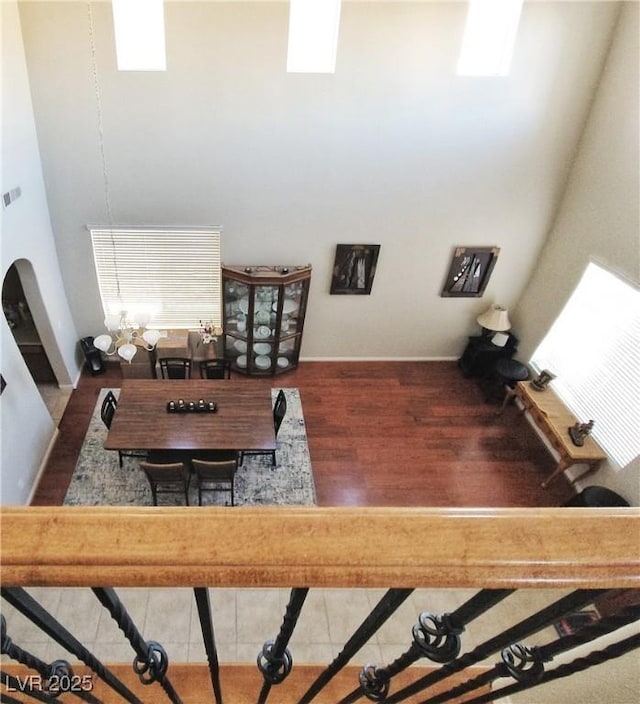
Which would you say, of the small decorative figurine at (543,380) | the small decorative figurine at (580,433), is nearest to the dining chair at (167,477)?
the small decorative figurine at (580,433)

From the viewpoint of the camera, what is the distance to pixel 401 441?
5406 millimetres

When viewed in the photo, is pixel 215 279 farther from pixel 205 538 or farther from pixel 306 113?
pixel 205 538

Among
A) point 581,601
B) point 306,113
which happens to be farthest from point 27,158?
point 581,601

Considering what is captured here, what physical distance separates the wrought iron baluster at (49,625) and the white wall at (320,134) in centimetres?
485

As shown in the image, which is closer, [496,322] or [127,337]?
[127,337]

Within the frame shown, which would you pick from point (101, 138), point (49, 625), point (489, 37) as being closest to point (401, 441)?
point (489, 37)

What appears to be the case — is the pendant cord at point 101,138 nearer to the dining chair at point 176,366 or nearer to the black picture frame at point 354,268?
the dining chair at point 176,366

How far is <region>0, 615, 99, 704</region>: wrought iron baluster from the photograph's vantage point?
0.69 meters

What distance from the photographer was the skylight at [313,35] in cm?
411

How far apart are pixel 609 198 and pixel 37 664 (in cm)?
580

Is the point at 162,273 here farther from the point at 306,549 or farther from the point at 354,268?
the point at 306,549

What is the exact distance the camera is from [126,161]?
471 centimetres

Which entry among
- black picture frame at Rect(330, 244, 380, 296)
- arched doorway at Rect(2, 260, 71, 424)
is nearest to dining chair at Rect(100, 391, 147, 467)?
arched doorway at Rect(2, 260, 71, 424)

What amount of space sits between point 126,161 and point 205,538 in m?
5.15
